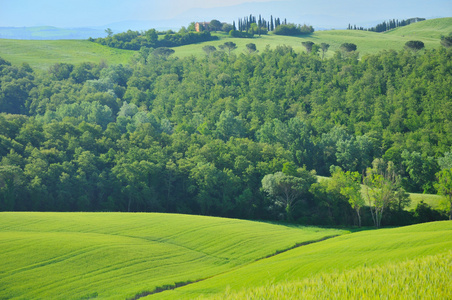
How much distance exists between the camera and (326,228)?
227 ft

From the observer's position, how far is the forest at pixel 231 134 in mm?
77750

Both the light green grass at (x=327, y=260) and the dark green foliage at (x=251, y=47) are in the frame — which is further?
the dark green foliage at (x=251, y=47)

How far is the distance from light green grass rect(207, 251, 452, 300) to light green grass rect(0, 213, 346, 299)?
18.8 meters

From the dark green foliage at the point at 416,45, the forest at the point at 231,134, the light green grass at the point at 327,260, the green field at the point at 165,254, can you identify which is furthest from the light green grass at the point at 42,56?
the light green grass at the point at 327,260

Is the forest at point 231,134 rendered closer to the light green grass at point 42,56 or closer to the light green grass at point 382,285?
the light green grass at point 42,56

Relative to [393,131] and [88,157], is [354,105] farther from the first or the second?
[88,157]

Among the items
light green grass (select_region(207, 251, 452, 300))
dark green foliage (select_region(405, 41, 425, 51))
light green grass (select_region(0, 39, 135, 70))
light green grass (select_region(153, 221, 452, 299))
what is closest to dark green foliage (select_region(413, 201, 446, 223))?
light green grass (select_region(153, 221, 452, 299))

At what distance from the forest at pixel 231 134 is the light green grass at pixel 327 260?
30112 mm

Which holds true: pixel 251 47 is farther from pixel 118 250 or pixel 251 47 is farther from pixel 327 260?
pixel 327 260

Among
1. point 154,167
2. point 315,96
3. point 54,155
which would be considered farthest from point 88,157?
point 315,96

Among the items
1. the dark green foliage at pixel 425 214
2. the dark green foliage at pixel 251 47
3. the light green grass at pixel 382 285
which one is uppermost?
the dark green foliage at pixel 251 47

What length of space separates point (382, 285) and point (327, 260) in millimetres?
18250

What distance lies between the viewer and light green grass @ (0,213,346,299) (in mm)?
36125

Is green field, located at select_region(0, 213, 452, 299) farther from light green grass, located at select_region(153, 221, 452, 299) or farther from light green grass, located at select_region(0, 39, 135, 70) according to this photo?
light green grass, located at select_region(0, 39, 135, 70)
